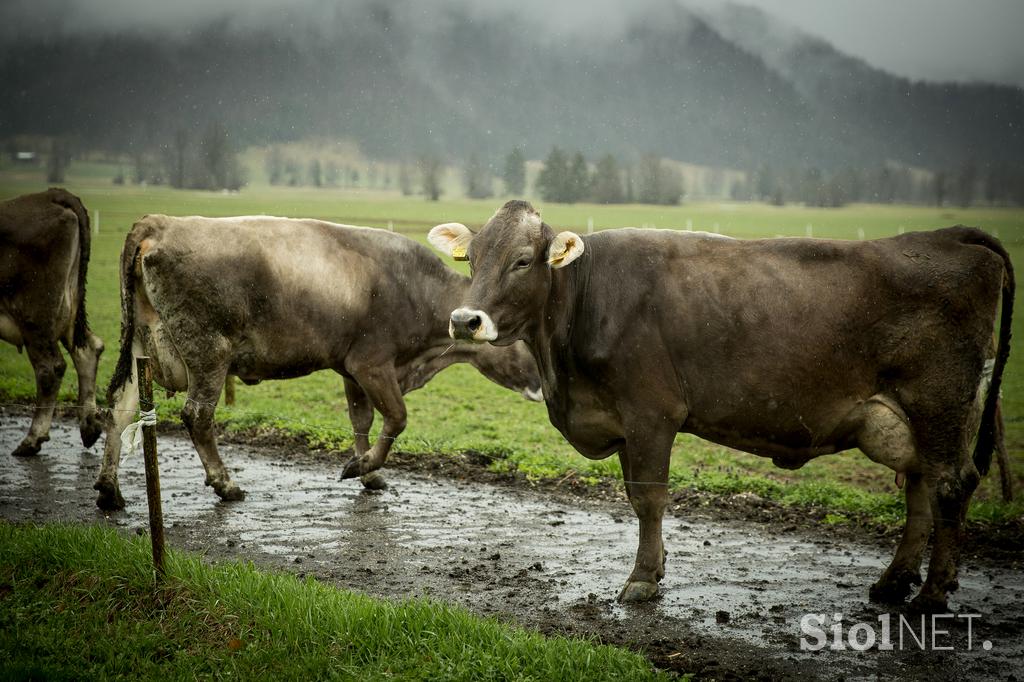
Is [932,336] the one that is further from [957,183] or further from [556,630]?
[957,183]

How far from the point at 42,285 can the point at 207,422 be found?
132 inches

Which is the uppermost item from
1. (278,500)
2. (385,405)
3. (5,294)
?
(5,294)

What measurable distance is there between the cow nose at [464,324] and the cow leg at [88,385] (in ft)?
19.6

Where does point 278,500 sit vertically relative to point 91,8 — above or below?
below

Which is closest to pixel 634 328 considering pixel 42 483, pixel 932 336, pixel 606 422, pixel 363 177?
pixel 606 422

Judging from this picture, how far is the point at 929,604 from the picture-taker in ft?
20.4

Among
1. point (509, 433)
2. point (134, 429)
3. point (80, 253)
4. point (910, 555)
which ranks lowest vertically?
point (509, 433)

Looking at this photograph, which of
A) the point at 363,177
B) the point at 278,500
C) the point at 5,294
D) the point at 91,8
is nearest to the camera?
the point at 278,500

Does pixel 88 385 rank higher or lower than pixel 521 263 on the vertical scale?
lower

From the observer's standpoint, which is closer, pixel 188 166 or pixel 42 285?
pixel 42 285

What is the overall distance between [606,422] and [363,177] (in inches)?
5808

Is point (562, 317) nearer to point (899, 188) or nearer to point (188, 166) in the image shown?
point (899, 188)

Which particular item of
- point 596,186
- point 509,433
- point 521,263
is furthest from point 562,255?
point 596,186

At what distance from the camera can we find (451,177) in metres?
152
